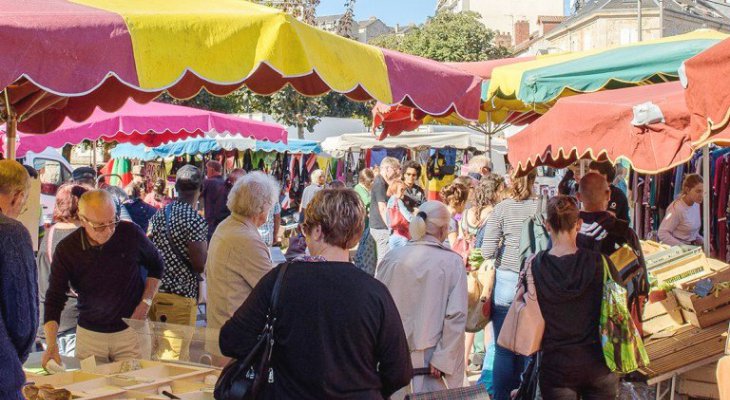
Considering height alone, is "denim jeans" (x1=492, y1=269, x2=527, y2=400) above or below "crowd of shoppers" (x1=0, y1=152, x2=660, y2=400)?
below

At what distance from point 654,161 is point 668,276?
2.36 metres

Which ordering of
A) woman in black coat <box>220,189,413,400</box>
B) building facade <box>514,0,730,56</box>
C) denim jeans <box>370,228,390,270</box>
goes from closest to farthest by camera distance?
woman in black coat <box>220,189,413,400</box> → denim jeans <box>370,228,390,270</box> → building facade <box>514,0,730,56</box>

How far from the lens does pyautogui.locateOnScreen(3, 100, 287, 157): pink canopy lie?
9.30 metres

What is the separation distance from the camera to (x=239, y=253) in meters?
4.95

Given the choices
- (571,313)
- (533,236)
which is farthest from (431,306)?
(533,236)

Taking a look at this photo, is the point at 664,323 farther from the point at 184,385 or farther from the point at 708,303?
the point at 184,385

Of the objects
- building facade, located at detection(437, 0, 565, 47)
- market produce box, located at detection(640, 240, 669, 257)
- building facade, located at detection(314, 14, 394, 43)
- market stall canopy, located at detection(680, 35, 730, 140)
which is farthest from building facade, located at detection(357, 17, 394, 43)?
market stall canopy, located at detection(680, 35, 730, 140)

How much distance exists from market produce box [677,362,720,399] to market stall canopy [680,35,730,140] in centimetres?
334

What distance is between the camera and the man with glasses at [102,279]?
517 cm

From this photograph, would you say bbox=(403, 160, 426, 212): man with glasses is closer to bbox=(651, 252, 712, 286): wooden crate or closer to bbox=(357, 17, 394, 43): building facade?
bbox=(651, 252, 712, 286): wooden crate

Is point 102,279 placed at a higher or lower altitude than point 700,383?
higher

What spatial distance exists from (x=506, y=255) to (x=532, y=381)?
77.1 inches

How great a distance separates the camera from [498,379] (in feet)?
22.4

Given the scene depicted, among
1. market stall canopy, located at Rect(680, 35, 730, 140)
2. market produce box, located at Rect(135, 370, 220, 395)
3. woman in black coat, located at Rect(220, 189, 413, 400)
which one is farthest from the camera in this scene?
market produce box, located at Rect(135, 370, 220, 395)
